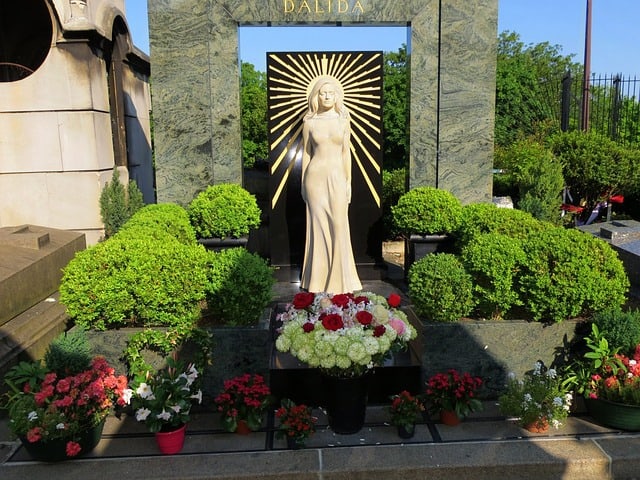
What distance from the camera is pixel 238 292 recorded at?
4.95 m

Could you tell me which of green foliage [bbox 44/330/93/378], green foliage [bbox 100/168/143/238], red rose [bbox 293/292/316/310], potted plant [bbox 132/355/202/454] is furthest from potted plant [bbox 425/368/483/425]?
green foliage [bbox 100/168/143/238]

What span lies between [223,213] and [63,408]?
13.5 ft

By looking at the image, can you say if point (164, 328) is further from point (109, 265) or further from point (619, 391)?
point (619, 391)

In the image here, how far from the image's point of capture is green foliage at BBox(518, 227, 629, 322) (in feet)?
16.6

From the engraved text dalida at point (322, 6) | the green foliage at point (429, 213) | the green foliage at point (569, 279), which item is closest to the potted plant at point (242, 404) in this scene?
the green foliage at point (569, 279)

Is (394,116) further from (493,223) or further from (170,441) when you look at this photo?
(170,441)

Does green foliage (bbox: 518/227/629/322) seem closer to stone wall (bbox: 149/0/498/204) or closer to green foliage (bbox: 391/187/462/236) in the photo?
green foliage (bbox: 391/187/462/236)

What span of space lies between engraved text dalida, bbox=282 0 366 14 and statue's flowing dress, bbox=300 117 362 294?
8.00 feet

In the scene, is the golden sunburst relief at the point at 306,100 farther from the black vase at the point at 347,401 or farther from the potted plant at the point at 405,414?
the potted plant at the point at 405,414

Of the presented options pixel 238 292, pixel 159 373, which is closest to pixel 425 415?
pixel 238 292

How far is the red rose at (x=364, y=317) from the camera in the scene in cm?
450

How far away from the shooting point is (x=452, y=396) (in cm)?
465

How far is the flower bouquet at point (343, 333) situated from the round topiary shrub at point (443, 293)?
1.13 ft

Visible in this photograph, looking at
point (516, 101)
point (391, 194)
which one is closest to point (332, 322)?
point (391, 194)
